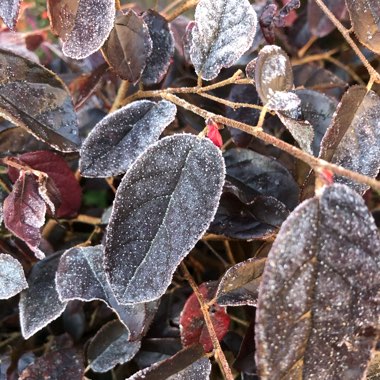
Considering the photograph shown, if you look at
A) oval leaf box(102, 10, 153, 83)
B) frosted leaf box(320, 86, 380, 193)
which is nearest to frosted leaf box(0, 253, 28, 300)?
oval leaf box(102, 10, 153, 83)

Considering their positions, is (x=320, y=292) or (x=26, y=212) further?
(x=26, y=212)

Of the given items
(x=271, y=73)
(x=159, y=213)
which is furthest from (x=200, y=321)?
(x=271, y=73)

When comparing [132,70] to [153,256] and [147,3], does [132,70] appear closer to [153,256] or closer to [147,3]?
[153,256]

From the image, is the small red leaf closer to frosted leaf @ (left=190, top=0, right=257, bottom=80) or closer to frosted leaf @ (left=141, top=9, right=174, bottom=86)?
frosted leaf @ (left=190, top=0, right=257, bottom=80)

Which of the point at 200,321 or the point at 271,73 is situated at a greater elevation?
the point at 271,73

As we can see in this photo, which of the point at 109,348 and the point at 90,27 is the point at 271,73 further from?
the point at 109,348

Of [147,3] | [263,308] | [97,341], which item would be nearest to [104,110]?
[97,341]

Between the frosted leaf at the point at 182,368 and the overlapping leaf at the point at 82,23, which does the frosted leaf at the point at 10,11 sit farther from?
the frosted leaf at the point at 182,368
